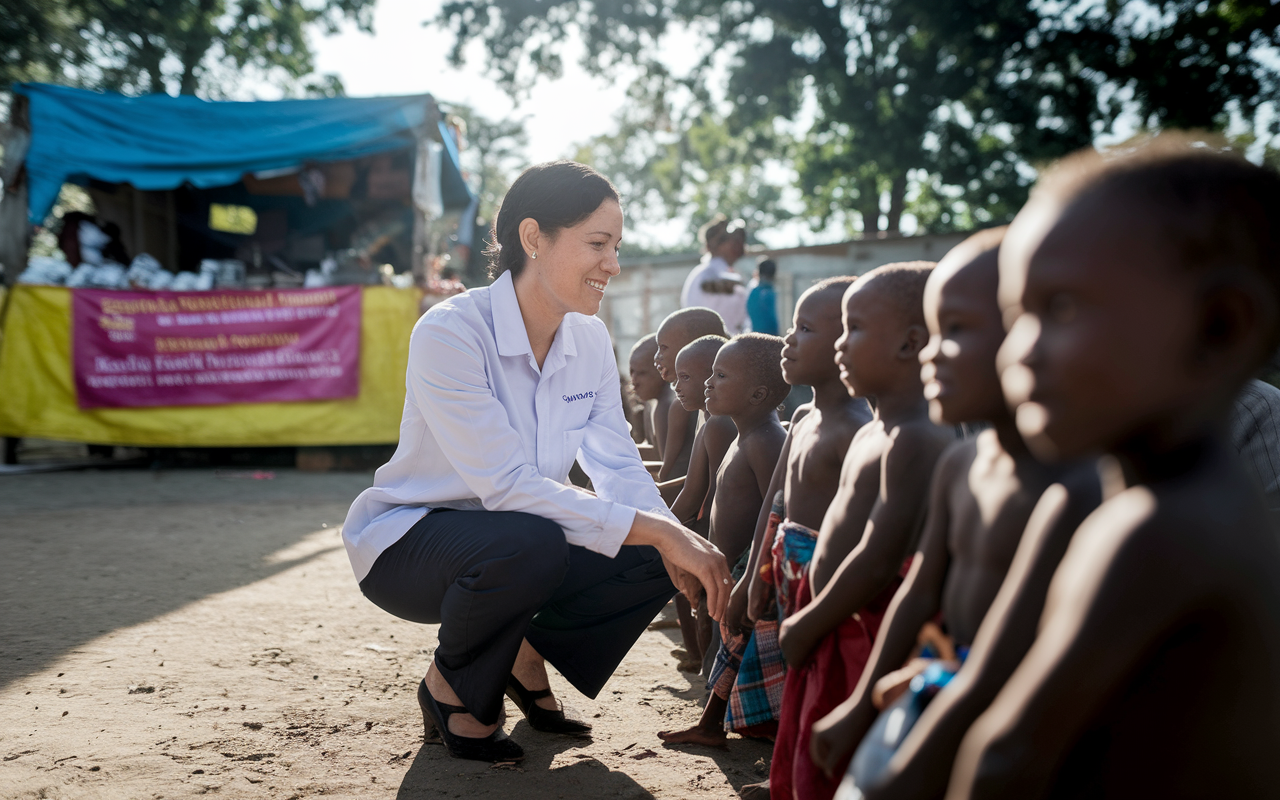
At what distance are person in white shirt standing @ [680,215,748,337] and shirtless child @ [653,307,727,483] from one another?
2.67 m

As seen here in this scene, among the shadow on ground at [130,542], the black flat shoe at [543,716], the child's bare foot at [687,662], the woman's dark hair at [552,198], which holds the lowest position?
the shadow on ground at [130,542]

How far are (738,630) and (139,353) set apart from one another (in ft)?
25.9

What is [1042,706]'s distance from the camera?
90cm

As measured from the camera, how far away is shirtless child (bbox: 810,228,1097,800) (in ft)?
3.73

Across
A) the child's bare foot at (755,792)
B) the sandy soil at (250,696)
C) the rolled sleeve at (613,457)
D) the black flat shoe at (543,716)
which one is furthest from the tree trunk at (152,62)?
the child's bare foot at (755,792)

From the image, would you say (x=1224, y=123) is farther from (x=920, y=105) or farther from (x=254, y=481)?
(x=254, y=481)

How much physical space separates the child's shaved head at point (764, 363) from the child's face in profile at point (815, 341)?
57cm

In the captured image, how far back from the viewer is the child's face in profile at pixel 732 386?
276 cm

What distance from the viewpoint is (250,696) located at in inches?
115

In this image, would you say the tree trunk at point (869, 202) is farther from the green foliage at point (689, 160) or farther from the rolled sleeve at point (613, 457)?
the rolled sleeve at point (613, 457)

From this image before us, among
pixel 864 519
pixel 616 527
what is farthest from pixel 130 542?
pixel 864 519

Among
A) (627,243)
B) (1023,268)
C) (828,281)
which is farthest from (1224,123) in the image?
(627,243)

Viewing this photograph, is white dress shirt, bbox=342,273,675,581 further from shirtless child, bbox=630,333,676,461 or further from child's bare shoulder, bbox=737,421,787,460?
shirtless child, bbox=630,333,676,461

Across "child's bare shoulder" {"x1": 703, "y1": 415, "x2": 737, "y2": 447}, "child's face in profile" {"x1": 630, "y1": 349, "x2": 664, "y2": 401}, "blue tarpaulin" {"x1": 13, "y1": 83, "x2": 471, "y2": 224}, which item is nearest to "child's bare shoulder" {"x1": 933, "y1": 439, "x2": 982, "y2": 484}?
"child's bare shoulder" {"x1": 703, "y1": 415, "x2": 737, "y2": 447}
